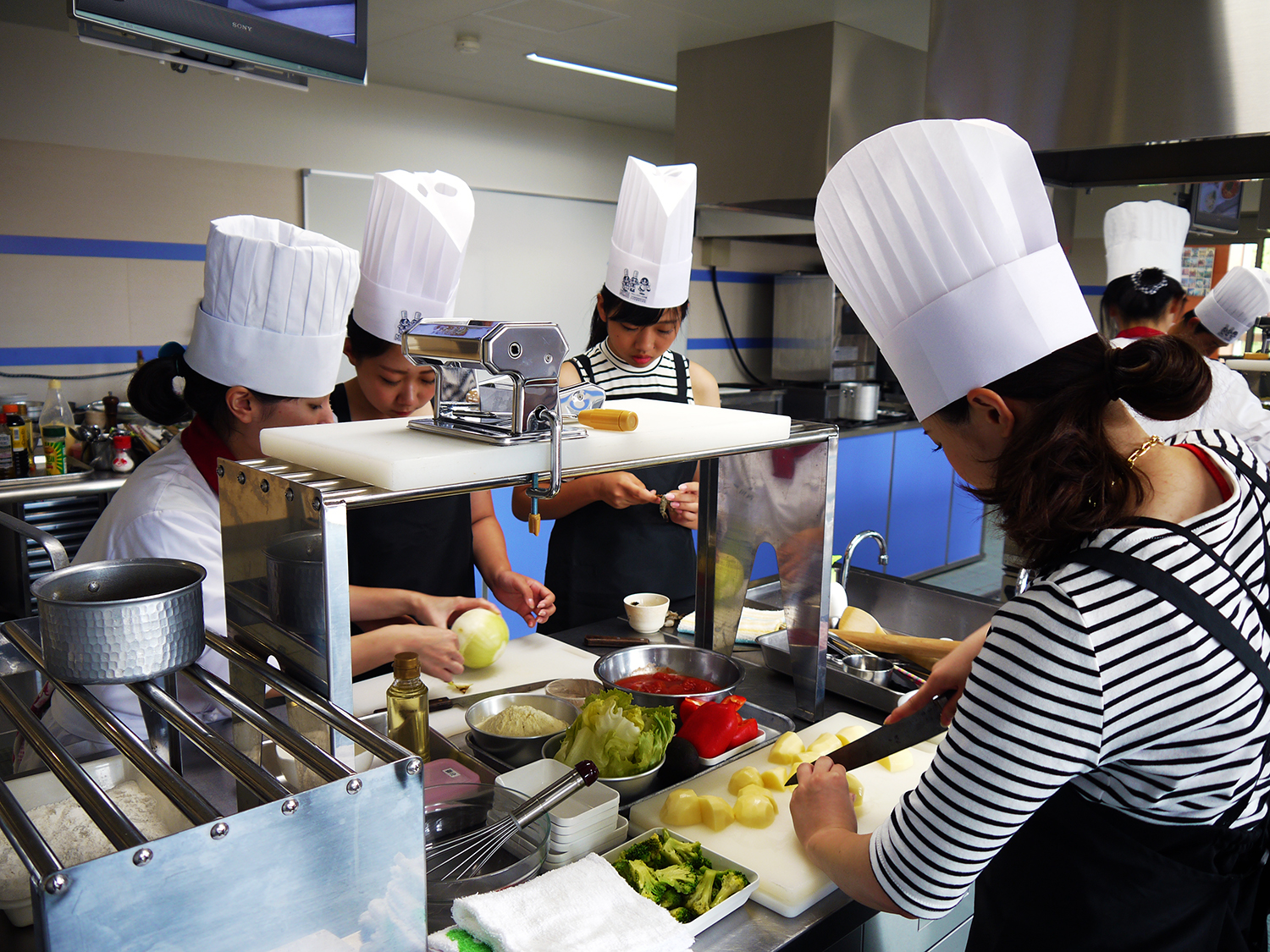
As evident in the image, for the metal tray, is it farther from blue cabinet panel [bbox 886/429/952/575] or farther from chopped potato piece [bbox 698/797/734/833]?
blue cabinet panel [bbox 886/429/952/575]

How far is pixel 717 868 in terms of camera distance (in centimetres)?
116

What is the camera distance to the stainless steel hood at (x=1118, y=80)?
5.78 feet

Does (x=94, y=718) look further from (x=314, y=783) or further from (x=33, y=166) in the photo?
(x=33, y=166)

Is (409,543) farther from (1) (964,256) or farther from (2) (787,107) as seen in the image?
(2) (787,107)

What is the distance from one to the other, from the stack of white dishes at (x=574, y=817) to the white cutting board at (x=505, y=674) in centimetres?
30

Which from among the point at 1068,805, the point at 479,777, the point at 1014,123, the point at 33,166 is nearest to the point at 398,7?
the point at 33,166

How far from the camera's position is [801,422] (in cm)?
172

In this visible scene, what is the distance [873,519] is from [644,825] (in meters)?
4.58

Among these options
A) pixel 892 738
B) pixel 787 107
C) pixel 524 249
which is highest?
pixel 787 107

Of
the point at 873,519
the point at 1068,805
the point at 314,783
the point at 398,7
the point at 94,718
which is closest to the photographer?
the point at 94,718

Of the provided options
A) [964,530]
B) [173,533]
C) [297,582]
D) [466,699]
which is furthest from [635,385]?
[964,530]

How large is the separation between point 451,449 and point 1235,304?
3913 millimetres

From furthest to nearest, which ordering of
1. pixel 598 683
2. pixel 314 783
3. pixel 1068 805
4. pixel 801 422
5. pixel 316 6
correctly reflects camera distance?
pixel 316 6 → pixel 801 422 → pixel 598 683 → pixel 1068 805 → pixel 314 783

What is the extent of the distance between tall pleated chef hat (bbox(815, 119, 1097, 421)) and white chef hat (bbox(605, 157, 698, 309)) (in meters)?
1.42
